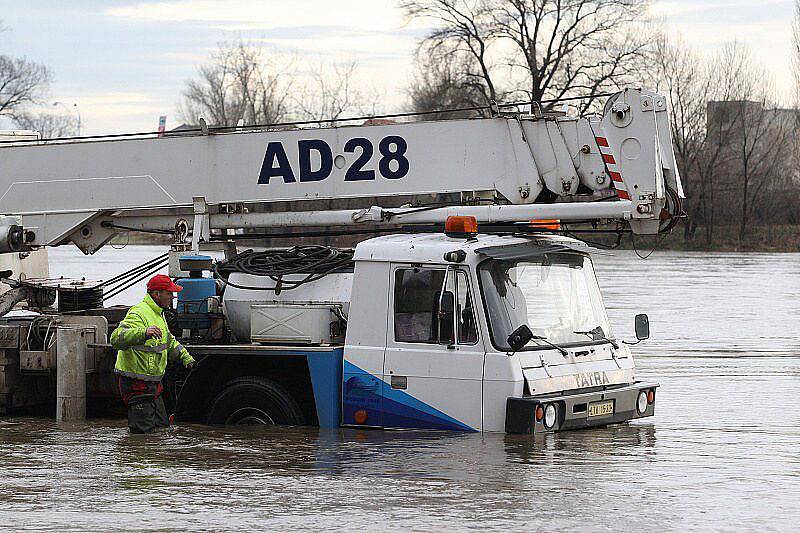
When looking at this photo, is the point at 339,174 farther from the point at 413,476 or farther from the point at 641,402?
the point at 413,476

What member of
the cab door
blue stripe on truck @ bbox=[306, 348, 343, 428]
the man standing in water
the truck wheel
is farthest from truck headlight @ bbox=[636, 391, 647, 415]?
the man standing in water

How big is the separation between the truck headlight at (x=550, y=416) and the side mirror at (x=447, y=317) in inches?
37.5

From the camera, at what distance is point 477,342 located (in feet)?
33.5

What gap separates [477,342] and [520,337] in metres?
0.45

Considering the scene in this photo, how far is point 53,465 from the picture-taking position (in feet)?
33.4

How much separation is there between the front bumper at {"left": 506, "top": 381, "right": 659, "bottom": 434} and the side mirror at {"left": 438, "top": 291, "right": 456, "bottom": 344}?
76 cm

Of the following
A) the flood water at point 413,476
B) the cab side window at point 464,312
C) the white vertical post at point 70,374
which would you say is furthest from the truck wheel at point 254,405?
the cab side window at point 464,312

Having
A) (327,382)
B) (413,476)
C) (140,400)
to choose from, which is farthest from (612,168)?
(140,400)

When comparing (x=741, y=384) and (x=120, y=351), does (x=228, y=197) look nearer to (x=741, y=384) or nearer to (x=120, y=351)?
(x=120, y=351)

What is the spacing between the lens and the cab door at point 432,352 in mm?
10234

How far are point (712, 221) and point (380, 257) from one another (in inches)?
2171

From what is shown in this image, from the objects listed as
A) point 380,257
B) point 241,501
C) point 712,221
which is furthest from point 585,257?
point 712,221

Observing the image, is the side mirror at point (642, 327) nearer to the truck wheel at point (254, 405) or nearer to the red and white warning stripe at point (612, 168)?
the red and white warning stripe at point (612, 168)

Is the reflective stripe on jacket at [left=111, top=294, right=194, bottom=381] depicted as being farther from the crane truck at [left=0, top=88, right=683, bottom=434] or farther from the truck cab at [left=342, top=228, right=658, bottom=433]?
the truck cab at [left=342, top=228, right=658, bottom=433]
